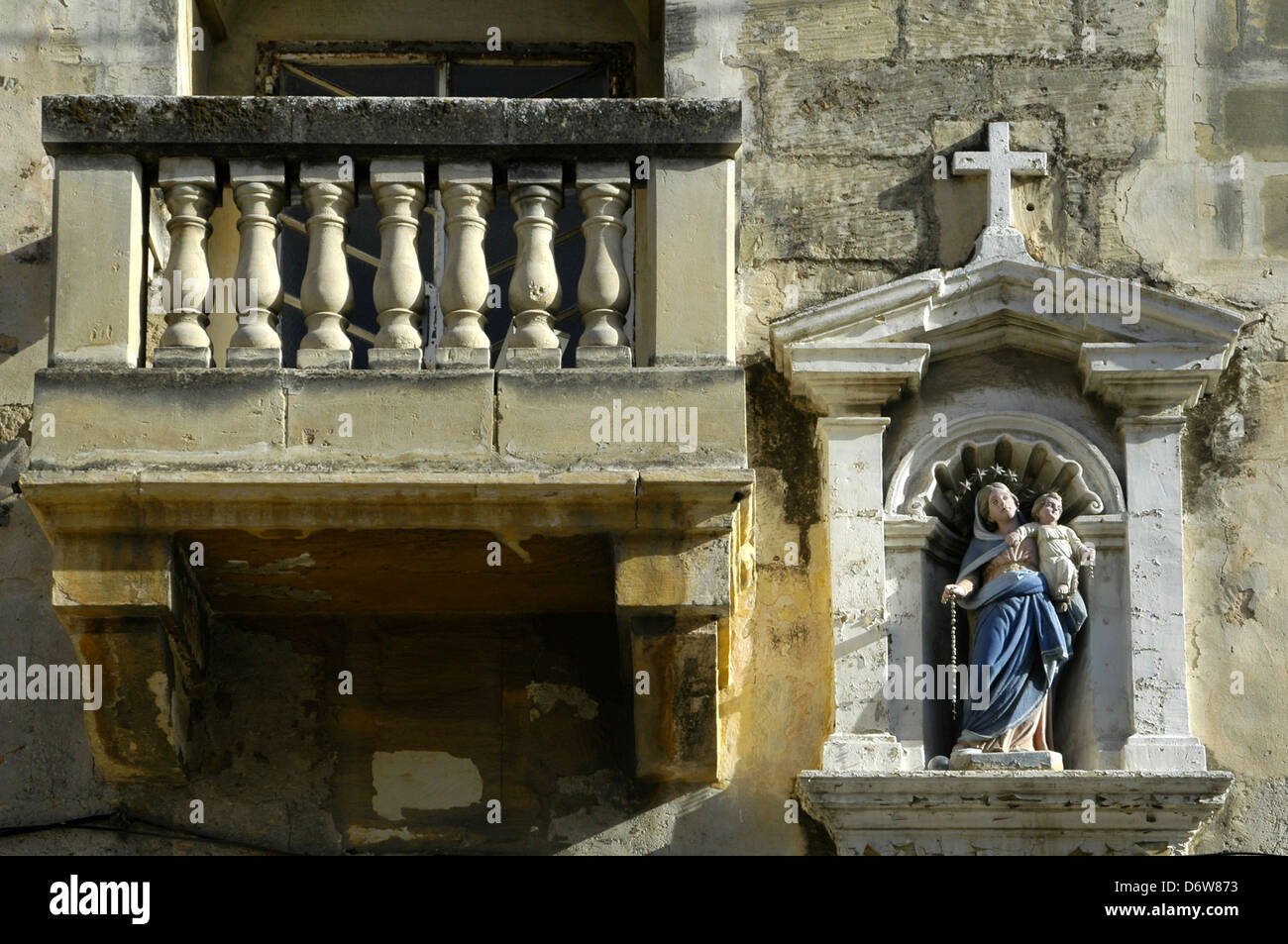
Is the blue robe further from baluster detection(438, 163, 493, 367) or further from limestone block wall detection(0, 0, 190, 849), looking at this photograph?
limestone block wall detection(0, 0, 190, 849)

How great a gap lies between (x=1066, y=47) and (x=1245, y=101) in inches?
23.9

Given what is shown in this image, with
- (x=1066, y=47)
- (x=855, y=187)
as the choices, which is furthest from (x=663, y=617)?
(x=1066, y=47)

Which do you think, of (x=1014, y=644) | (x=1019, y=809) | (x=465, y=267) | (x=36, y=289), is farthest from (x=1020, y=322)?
(x=36, y=289)

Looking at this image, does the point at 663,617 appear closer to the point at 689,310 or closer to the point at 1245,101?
the point at 689,310

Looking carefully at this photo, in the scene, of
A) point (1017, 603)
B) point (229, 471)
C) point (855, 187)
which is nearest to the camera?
point (229, 471)

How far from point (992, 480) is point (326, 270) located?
215 centimetres

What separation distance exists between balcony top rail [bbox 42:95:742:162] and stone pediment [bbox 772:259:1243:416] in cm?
79

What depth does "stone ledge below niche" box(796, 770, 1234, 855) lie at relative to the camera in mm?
7562

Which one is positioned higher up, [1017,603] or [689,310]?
[689,310]

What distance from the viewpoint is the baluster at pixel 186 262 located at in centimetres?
756

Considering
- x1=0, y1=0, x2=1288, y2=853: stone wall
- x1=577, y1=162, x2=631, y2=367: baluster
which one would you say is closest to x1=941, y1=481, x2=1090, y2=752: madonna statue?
x1=0, y1=0, x2=1288, y2=853: stone wall

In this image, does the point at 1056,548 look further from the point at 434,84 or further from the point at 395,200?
the point at 434,84

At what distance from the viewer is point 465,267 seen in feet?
25.0
